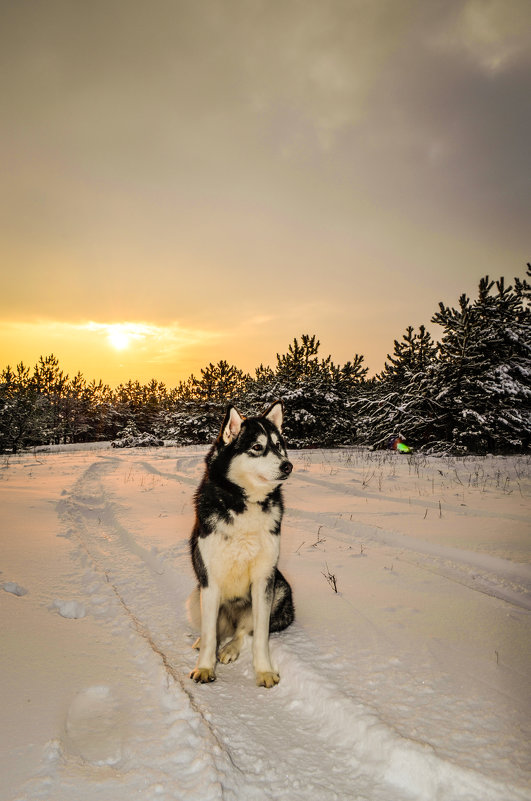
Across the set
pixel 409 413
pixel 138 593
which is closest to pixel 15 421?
pixel 409 413

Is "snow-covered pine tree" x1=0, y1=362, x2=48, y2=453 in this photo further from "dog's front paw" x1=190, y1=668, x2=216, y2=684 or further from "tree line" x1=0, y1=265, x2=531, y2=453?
"dog's front paw" x1=190, y1=668, x2=216, y2=684

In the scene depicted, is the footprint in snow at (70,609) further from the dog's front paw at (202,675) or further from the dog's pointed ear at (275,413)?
the dog's pointed ear at (275,413)

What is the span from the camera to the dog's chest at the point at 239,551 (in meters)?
2.74

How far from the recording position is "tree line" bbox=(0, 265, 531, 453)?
17.0 metres

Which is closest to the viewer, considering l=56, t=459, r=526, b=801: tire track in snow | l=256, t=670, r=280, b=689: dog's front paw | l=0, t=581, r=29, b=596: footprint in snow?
l=56, t=459, r=526, b=801: tire track in snow

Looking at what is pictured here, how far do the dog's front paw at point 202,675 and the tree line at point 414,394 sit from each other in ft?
53.7

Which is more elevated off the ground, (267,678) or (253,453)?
(253,453)

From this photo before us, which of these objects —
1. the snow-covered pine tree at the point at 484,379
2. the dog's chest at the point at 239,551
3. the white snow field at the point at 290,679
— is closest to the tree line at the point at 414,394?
the snow-covered pine tree at the point at 484,379

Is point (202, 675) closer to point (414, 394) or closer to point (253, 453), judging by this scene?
point (253, 453)

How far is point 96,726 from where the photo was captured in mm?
2012

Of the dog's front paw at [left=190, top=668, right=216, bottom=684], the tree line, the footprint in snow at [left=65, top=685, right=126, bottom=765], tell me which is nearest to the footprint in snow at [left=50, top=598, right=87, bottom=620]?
the footprint in snow at [left=65, top=685, right=126, bottom=765]

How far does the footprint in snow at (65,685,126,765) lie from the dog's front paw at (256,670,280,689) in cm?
88

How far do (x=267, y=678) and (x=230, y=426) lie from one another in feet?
5.68

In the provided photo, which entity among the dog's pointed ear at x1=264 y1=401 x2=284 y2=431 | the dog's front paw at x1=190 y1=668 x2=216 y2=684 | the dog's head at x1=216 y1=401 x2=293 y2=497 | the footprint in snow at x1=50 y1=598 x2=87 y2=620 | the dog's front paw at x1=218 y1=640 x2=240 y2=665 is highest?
the dog's pointed ear at x1=264 y1=401 x2=284 y2=431
